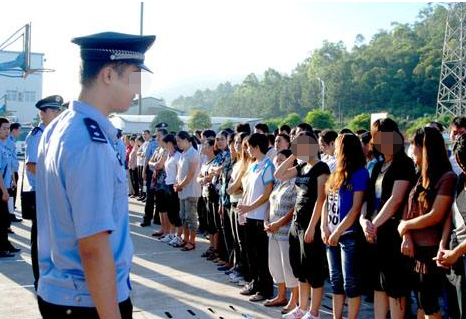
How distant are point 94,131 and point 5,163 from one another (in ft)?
26.6

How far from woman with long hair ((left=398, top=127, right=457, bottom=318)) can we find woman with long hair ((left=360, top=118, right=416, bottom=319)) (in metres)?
0.23

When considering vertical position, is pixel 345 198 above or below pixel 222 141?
below

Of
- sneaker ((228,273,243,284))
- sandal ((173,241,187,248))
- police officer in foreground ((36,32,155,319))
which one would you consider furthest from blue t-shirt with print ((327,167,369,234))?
sandal ((173,241,187,248))

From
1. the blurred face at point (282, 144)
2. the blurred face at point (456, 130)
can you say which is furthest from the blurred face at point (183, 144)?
the blurred face at point (456, 130)

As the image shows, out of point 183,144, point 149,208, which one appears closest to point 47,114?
point 183,144

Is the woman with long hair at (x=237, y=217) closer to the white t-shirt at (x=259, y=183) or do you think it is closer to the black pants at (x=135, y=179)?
the white t-shirt at (x=259, y=183)

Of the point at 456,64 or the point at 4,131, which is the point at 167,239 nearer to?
the point at 4,131

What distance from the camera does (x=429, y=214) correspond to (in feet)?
13.1

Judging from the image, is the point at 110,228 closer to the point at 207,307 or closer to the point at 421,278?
the point at 421,278

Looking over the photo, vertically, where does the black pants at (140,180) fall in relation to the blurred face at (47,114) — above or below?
below

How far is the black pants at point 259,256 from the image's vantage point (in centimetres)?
613

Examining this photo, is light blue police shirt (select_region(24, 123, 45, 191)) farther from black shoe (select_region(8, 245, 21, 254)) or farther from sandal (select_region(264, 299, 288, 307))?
black shoe (select_region(8, 245, 21, 254))

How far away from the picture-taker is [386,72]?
6456cm

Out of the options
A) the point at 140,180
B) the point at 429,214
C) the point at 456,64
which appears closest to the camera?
the point at 429,214
